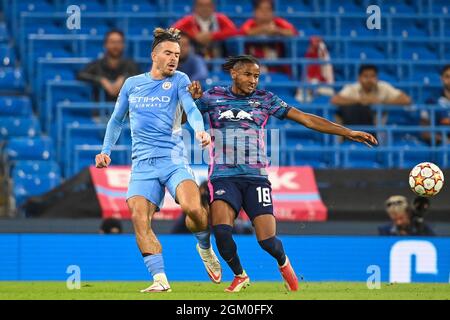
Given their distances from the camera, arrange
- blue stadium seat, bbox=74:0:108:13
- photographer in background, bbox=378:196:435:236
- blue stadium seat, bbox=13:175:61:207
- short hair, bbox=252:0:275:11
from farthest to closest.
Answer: blue stadium seat, bbox=74:0:108:13 < short hair, bbox=252:0:275:11 < blue stadium seat, bbox=13:175:61:207 < photographer in background, bbox=378:196:435:236

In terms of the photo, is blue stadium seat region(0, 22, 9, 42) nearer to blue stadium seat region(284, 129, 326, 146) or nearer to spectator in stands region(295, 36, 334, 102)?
blue stadium seat region(284, 129, 326, 146)

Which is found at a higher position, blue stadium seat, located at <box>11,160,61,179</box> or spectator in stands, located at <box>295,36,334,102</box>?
spectator in stands, located at <box>295,36,334,102</box>

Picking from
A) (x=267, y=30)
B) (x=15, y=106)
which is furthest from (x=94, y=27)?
(x=267, y=30)

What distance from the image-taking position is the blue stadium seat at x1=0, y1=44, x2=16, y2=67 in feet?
63.9

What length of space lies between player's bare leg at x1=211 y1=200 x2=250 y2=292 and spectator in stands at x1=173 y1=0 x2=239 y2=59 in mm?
7604

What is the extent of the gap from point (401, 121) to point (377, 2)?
251cm

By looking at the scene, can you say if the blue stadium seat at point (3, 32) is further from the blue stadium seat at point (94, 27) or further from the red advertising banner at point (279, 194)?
the red advertising banner at point (279, 194)

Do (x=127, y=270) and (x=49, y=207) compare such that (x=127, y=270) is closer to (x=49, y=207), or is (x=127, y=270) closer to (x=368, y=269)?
(x=49, y=207)

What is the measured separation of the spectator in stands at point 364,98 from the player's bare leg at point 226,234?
22.2 feet

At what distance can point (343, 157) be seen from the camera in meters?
18.8

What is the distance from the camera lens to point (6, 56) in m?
19.5

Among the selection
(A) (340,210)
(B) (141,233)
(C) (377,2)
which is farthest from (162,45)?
(C) (377,2)

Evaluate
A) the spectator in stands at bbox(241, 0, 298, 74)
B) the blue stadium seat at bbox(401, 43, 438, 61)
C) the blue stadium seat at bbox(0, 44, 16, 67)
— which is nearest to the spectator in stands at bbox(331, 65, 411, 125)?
the spectator in stands at bbox(241, 0, 298, 74)

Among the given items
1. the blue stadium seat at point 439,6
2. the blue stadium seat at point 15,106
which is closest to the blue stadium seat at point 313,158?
the blue stadium seat at point 15,106
